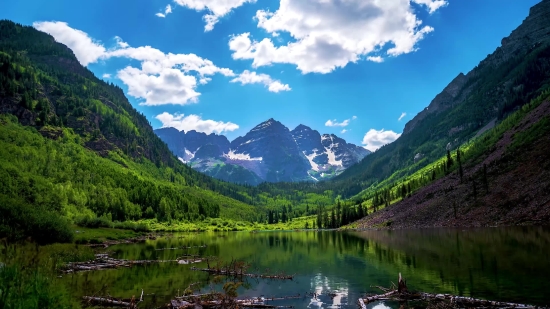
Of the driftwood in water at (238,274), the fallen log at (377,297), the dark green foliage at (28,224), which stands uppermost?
the dark green foliage at (28,224)

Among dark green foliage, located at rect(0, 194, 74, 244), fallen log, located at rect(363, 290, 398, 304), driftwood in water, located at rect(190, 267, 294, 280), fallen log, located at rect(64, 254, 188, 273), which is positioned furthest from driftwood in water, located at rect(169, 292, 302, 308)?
dark green foliage, located at rect(0, 194, 74, 244)

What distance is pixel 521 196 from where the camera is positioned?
9500cm

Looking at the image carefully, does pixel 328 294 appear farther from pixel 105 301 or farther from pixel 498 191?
pixel 498 191

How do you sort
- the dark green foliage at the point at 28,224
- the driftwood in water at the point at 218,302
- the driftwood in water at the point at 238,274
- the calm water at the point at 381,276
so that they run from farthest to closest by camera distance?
the dark green foliage at the point at 28,224
the driftwood in water at the point at 238,274
the calm water at the point at 381,276
the driftwood in water at the point at 218,302

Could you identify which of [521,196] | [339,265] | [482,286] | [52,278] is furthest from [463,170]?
A: [52,278]

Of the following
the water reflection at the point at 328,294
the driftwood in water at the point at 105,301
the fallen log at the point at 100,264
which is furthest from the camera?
the fallen log at the point at 100,264

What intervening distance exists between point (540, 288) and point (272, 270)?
1259 inches

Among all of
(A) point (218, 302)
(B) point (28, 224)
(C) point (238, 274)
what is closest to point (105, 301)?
(A) point (218, 302)

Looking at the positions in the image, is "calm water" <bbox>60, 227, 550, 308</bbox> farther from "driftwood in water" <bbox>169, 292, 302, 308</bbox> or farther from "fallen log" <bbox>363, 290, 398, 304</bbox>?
"driftwood in water" <bbox>169, 292, 302, 308</bbox>

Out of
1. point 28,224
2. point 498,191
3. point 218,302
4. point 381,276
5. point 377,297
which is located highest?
point 498,191

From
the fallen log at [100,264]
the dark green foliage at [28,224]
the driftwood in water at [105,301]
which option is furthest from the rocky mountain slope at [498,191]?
the dark green foliage at [28,224]

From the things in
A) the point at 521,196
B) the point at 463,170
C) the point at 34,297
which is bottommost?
the point at 34,297

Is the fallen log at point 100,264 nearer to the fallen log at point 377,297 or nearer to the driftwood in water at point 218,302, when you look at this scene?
the driftwood in water at point 218,302

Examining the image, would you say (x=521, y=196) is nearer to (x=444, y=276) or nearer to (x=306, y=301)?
(x=444, y=276)
